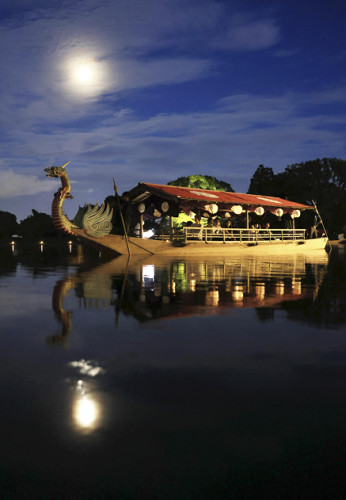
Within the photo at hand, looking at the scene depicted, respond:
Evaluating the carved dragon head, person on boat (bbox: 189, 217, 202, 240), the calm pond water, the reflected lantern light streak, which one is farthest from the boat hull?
the reflected lantern light streak

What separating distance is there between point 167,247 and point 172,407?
22788 mm

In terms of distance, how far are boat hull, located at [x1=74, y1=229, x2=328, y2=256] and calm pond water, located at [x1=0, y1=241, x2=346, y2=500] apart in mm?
18285

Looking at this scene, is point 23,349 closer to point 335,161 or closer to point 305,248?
point 305,248

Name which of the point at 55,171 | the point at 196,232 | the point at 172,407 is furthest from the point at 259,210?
the point at 172,407

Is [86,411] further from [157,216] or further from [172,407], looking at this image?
[157,216]

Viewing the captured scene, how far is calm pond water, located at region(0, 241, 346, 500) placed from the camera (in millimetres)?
1904

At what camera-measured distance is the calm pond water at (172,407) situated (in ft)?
6.25

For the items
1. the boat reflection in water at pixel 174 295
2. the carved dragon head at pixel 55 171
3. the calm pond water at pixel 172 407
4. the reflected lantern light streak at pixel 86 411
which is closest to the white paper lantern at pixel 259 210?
the carved dragon head at pixel 55 171

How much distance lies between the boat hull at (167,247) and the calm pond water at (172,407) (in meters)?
18.3

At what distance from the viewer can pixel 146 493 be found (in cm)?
181

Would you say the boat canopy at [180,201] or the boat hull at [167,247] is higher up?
the boat canopy at [180,201]

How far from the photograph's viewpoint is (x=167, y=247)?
83.3 ft

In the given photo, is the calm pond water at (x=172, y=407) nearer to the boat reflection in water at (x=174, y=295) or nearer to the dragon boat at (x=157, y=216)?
the boat reflection in water at (x=174, y=295)

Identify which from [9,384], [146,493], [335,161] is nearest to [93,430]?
[146,493]
